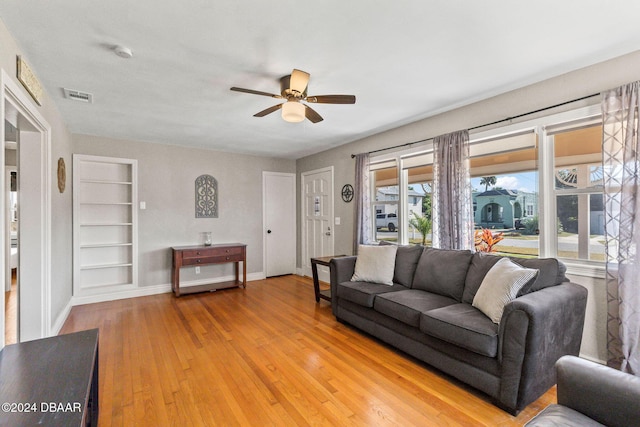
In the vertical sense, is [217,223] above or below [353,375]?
above

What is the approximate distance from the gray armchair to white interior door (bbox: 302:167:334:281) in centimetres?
400

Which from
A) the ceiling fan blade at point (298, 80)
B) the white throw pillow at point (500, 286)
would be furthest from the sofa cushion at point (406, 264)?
the ceiling fan blade at point (298, 80)

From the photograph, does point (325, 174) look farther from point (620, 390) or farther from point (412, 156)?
point (620, 390)

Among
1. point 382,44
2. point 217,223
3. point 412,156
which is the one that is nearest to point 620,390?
point 382,44

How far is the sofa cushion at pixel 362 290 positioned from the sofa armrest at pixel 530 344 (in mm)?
1236

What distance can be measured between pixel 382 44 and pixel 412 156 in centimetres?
205

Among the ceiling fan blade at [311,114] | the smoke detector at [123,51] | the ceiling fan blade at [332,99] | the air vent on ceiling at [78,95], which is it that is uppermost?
the air vent on ceiling at [78,95]

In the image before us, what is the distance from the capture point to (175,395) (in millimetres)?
2131

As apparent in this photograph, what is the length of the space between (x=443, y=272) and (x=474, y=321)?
81 cm

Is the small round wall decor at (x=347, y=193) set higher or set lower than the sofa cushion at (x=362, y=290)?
higher

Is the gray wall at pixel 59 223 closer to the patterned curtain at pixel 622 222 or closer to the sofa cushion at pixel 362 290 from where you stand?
the sofa cushion at pixel 362 290

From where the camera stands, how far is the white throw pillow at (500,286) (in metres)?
2.15

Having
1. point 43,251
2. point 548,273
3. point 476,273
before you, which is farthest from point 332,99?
point 43,251

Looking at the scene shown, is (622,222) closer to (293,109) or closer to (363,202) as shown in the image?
(293,109)
